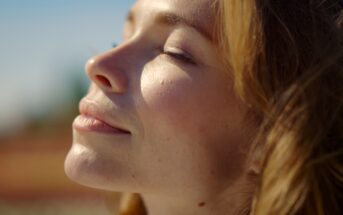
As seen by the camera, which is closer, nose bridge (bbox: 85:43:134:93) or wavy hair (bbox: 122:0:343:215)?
wavy hair (bbox: 122:0:343:215)

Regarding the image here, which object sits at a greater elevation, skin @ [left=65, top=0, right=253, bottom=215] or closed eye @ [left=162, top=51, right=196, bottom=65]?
closed eye @ [left=162, top=51, right=196, bottom=65]

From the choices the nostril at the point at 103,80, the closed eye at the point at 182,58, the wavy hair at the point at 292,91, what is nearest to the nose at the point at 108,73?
the nostril at the point at 103,80

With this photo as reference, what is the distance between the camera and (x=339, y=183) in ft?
3.56

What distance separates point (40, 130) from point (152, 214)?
623cm

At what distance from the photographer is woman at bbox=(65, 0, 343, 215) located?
3.65ft

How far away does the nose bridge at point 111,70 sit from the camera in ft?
3.84

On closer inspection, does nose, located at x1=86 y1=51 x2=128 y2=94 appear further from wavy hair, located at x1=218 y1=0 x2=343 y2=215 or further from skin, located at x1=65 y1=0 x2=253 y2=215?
wavy hair, located at x1=218 y1=0 x2=343 y2=215

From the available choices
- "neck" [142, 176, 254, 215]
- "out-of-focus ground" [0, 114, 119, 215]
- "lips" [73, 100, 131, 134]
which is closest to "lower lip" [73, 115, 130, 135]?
"lips" [73, 100, 131, 134]

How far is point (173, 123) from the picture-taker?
114 centimetres

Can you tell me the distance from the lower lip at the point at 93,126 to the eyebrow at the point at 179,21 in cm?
24

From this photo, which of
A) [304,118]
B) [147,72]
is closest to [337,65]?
[304,118]

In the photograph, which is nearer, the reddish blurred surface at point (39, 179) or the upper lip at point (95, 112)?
the upper lip at point (95, 112)

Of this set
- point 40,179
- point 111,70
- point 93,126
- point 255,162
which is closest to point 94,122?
point 93,126

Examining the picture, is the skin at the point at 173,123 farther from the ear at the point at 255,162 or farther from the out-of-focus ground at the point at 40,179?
the out-of-focus ground at the point at 40,179
